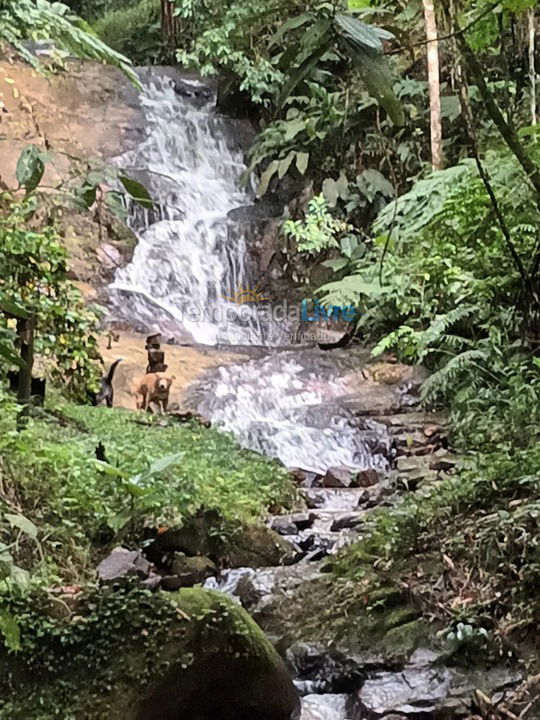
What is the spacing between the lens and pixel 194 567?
4.20 meters

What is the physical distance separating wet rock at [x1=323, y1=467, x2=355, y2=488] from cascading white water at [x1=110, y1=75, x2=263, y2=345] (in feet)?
16.7

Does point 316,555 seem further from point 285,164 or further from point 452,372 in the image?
point 285,164

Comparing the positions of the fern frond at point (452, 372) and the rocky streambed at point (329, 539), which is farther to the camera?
the fern frond at point (452, 372)

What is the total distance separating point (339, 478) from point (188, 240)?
7167 millimetres

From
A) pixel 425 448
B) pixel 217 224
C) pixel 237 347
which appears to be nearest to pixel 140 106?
pixel 217 224

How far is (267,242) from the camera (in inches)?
506

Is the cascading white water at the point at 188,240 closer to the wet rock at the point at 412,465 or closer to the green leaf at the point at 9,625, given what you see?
the wet rock at the point at 412,465

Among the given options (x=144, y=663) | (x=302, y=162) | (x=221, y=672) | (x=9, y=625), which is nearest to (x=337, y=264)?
(x=302, y=162)

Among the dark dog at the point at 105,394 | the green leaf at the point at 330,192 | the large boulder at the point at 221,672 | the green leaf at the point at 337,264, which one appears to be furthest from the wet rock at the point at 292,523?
the green leaf at the point at 330,192

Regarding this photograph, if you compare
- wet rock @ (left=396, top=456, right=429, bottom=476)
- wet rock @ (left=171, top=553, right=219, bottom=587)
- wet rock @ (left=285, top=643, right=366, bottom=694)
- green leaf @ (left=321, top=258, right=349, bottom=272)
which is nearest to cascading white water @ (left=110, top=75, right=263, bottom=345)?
green leaf @ (left=321, top=258, right=349, bottom=272)

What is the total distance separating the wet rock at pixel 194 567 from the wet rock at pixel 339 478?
2237 millimetres

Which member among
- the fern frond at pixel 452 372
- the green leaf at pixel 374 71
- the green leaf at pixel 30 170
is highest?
the green leaf at pixel 374 71

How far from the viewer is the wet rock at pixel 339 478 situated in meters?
6.43

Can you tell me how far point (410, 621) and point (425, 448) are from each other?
3.54 m
